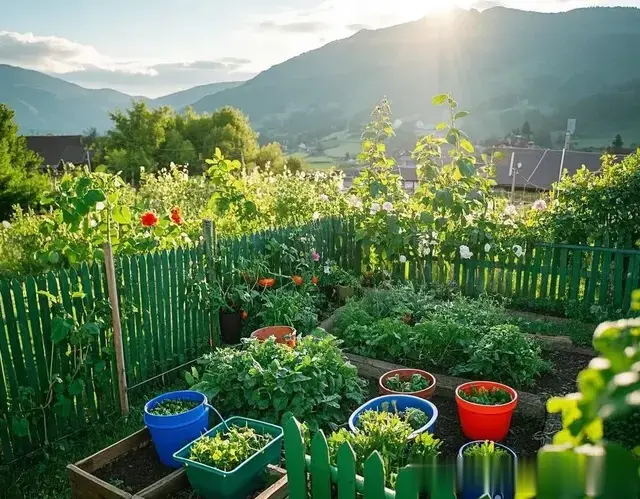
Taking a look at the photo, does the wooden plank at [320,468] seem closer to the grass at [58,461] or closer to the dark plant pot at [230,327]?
the grass at [58,461]

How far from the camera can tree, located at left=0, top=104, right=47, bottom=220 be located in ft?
62.0

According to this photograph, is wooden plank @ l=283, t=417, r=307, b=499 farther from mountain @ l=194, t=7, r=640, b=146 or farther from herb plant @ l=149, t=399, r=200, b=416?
mountain @ l=194, t=7, r=640, b=146

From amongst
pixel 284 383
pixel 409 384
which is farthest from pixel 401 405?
pixel 284 383

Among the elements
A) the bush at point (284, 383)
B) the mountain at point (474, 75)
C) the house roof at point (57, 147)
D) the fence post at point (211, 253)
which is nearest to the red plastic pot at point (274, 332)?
the fence post at point (211, 253)

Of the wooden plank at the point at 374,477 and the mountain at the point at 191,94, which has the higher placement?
the mountain at the point at 191,94

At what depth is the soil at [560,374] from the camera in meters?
4.63

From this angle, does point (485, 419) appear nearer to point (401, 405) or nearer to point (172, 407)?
point (401, 405)

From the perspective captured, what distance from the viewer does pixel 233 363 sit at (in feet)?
13.7

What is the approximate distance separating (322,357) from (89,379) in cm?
201

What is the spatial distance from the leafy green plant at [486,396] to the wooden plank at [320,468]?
175 centimetres

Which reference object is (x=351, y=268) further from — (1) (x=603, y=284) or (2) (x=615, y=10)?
(2) (x=615, y=10)

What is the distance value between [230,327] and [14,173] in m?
17.4

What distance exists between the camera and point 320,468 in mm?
2637

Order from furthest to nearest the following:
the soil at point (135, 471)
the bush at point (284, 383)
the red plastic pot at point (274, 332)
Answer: the red plastic pot at point (274, 332), the bush at point (284, 383), the soil at point (135, 471)
